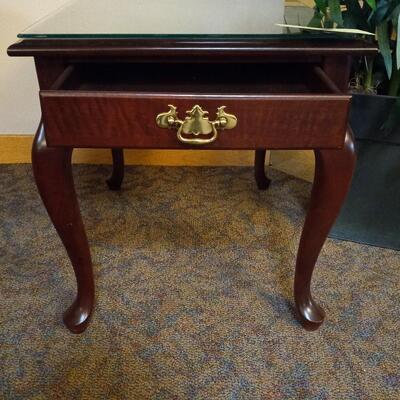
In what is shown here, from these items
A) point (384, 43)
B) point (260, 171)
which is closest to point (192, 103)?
point (384, 43)

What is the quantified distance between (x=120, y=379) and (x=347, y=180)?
17.9 inches

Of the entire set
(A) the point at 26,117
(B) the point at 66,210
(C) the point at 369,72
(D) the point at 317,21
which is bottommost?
(A) the point at 26,117

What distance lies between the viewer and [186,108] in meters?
0.48

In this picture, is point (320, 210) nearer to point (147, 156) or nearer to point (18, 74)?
point (147, 156)

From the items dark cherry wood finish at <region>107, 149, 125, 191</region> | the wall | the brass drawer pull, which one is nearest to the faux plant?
the brass drawer pull

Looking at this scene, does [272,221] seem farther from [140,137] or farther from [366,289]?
[140,137]

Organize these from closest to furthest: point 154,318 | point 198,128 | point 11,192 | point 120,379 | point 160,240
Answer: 1. point 198,128
2. point 120,379
3. point 154,318
4. point 160,240
5. point 11,192

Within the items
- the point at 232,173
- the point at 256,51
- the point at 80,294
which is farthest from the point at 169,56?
the point at 232,173

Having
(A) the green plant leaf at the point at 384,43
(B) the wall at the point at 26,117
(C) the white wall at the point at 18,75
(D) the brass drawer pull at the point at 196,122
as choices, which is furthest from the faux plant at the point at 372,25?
(C) the white wall at the point at 18,75

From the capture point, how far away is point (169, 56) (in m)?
0.54

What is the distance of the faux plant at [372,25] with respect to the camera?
62 centimetres

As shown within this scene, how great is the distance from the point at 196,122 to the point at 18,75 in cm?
85

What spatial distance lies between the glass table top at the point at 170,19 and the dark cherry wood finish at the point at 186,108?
0.09ft

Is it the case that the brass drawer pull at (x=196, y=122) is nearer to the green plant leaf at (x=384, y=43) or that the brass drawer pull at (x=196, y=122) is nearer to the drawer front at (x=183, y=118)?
the drawer front at (x=183, y=118)
